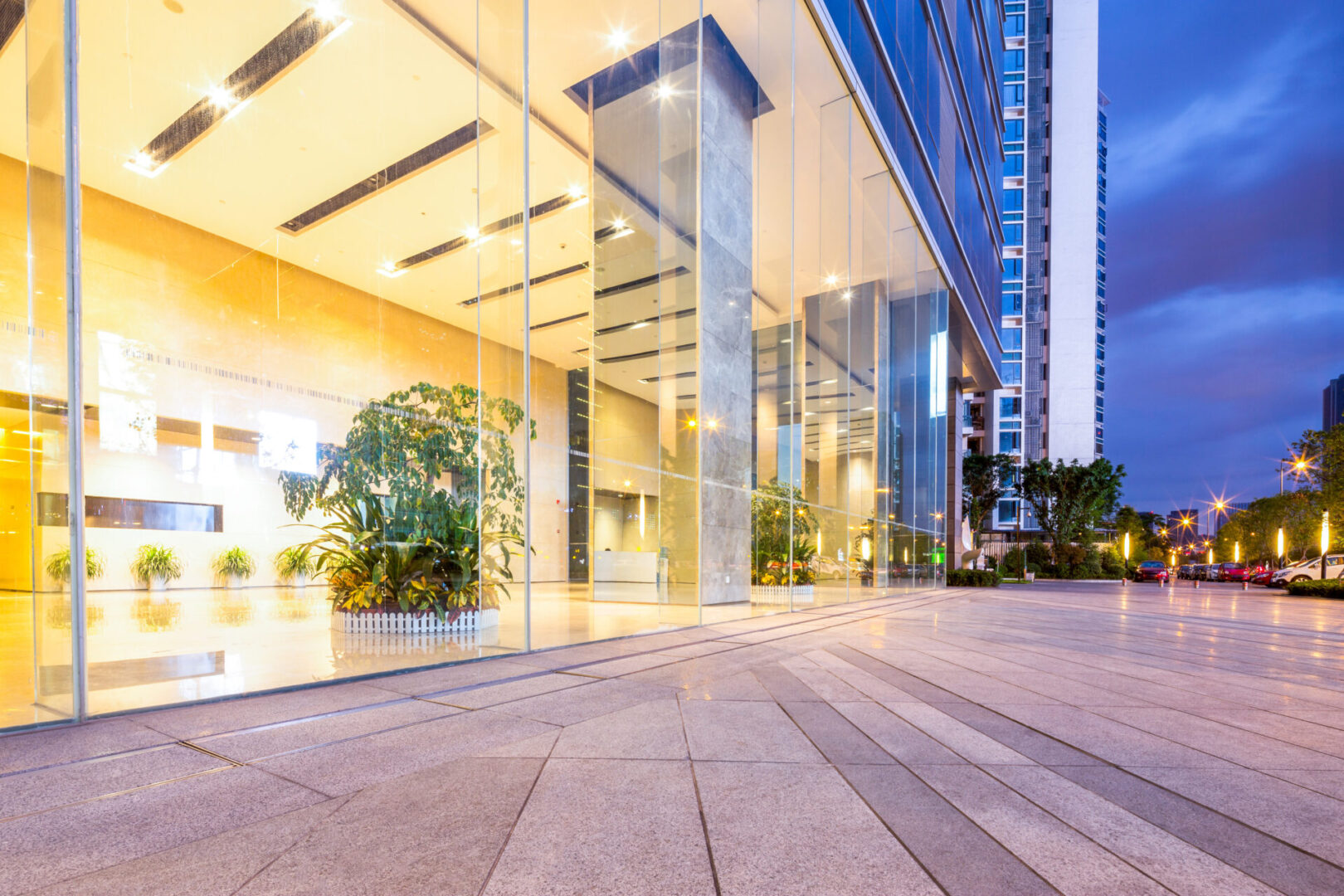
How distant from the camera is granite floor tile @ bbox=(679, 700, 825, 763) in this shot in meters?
3.47

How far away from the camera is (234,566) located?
222 inches

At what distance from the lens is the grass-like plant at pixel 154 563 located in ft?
16.6

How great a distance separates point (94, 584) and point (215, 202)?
10.4ft

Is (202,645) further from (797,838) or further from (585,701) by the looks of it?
(797,838)

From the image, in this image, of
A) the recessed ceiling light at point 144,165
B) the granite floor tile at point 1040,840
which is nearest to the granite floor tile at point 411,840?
the granite floor tile at point 1040,840

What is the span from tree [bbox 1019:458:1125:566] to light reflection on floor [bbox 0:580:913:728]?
45.5m

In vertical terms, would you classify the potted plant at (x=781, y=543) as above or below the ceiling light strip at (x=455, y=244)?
below

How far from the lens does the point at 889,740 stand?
3.80m

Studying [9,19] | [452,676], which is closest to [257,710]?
[452,676]

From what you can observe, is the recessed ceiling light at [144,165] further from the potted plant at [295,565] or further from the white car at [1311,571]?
the white car at [1311,571]

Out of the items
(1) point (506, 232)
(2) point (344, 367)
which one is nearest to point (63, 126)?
(2) point (344, 367)

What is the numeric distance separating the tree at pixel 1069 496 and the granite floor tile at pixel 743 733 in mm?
48142

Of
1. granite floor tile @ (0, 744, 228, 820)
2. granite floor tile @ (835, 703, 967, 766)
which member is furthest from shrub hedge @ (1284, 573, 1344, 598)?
granite floor tile @ (0, 744, 228, 820)

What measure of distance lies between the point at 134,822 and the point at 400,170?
6.99 m
